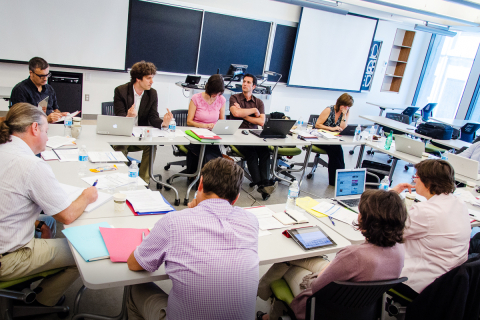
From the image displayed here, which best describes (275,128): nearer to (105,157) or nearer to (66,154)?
(105,157)

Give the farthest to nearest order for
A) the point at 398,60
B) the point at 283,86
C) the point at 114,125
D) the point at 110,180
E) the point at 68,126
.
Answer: the point at 398,60 < the point at 283,86 < the point at 114,125 < the point at 68,126 < the point at 110,180

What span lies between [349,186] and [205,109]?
2.10 m

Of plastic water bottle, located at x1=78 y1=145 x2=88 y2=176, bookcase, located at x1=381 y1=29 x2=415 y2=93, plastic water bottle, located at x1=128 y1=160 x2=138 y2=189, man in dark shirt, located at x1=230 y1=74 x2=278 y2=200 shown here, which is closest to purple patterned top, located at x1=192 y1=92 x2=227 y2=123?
man in dark shirt, located at x1=230 y1=74 x2=278 y2=200

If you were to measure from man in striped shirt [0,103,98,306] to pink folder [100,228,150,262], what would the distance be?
9.8 inches

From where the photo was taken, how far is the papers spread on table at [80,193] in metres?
2.13

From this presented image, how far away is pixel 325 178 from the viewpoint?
5621mm

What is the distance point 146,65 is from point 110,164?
56.0 inches

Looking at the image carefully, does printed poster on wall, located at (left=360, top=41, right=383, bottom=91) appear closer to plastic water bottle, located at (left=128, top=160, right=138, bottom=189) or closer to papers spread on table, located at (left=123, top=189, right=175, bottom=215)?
plastic water bottle, located at (left=128, top=160, right=138, bottom=189)

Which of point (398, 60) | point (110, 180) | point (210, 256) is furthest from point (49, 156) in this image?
point (398, 60)

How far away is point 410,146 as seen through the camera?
14.8ft

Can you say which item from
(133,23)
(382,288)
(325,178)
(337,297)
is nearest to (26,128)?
(337,297)

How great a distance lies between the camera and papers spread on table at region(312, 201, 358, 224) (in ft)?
8.45

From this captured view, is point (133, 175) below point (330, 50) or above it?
below

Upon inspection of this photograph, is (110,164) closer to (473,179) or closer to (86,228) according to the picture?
(86,228)
